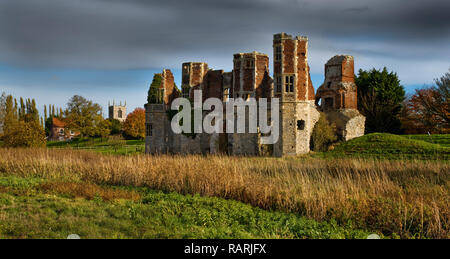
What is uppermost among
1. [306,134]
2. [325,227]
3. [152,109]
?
[152,109]

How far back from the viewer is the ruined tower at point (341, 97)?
34969mm

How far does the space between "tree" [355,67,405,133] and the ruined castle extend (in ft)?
18.4

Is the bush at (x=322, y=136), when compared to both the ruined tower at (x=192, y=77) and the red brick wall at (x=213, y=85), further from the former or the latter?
the ruined tower at (x=192, y=77)

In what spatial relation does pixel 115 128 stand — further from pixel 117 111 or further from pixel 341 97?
pixel 341 97

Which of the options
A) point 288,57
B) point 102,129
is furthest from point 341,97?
point 102,129

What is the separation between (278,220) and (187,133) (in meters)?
25.7

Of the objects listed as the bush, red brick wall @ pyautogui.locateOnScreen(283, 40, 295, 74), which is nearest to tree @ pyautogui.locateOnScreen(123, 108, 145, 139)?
the bush

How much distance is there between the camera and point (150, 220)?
10328mm

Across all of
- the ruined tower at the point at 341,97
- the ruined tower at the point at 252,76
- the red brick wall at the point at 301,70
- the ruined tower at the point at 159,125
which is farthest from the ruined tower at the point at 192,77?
the ruined tower at the point at 341,97

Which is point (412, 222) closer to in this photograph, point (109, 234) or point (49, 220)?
point (109, 234)

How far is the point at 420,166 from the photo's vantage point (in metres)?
17.4

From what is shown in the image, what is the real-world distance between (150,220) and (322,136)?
2404cm

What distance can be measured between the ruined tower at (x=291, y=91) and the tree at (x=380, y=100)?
44.0ft

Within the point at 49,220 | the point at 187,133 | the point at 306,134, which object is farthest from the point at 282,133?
the point at 49,220
